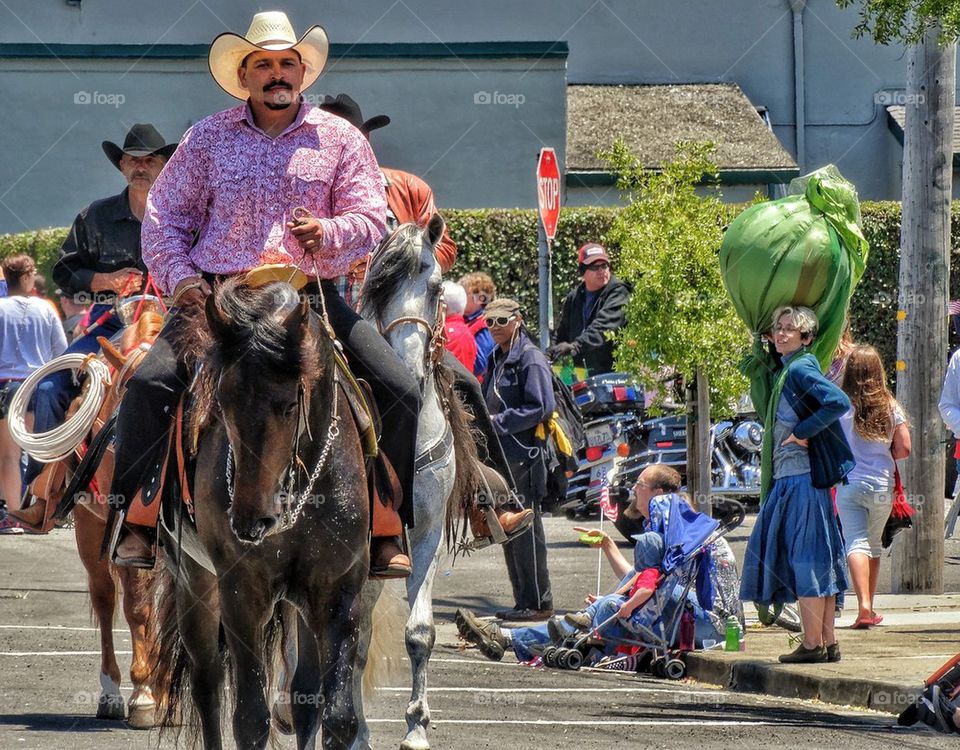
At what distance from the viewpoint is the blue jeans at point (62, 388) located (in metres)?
9.92

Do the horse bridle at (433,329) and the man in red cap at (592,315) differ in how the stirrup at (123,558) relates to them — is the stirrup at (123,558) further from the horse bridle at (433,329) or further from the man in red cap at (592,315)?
the man in red cap at (592,315)

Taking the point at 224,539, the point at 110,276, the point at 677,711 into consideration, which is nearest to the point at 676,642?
the point at 677,711

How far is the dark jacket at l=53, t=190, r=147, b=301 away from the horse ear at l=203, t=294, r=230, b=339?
382 centimetres

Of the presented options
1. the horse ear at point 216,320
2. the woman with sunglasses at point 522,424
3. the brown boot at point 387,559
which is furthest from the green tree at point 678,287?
the horse ear at point 216,320

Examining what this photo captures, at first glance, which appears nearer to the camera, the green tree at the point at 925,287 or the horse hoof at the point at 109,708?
the horse hoof at the point at 109,708

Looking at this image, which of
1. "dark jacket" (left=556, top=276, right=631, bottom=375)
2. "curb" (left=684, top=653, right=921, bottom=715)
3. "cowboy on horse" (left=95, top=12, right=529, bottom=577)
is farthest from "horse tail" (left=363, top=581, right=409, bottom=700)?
"dark jacket" (left=556, top=276, right=631, bottom=375)

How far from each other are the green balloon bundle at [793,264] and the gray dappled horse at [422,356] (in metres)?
2.54

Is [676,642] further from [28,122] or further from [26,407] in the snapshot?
→ [28,122]

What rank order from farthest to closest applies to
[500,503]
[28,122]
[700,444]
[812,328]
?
[28,122] < [700,444] < [812,328] < [500,503]

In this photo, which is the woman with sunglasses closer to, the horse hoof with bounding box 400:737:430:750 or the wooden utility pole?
the wooden utility pole

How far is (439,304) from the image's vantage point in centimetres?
885

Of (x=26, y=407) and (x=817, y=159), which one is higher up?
(x=817, y=159)

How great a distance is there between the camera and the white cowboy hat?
286 inches

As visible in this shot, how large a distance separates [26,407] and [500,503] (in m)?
2.72
